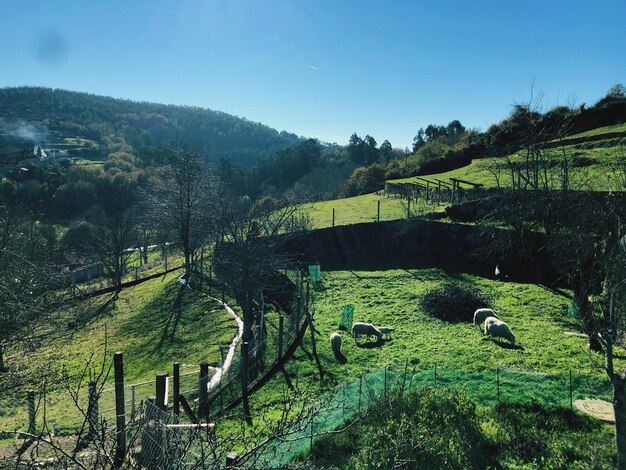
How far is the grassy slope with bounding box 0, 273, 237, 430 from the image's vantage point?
840 inches

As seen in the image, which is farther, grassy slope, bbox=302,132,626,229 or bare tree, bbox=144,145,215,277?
grassy slope, bbox=302,132,626,229

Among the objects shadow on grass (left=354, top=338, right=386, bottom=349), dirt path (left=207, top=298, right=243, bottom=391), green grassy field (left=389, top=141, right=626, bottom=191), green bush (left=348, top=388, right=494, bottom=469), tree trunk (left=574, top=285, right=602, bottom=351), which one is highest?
green grassy field (left=389, top=141, right=626, bottom=191)

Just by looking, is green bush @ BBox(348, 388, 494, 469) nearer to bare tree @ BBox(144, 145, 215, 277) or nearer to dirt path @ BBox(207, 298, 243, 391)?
dirt path @ BBox(207, 298, 243, 391)

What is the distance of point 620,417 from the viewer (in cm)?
942

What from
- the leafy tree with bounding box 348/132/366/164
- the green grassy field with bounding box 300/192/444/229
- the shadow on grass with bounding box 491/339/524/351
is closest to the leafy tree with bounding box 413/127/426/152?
the leafy tree with bounding box 348/132/366/164

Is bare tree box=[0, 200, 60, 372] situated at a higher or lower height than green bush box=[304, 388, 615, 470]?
higher

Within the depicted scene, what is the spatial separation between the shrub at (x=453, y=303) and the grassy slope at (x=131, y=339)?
12.6 meters

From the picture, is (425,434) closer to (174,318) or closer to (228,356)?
(228,356)

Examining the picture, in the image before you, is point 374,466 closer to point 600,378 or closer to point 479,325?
point 600,378

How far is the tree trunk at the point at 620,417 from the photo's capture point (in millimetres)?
9266

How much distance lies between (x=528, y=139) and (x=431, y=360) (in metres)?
17.0

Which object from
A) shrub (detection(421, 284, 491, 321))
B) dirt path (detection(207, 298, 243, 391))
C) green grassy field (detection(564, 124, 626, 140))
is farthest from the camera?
green grassy field (detection(564, 124, 626, 140))

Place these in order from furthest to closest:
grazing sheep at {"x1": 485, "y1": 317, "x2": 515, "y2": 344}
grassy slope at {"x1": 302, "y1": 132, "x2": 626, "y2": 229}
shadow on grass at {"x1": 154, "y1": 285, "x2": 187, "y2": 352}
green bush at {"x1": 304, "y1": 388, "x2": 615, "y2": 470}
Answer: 1. grassy slope at {"x1": 302, "y1": 132, "x2": 626, "y2": 229}
2. shadow on grass at {"x1": 154, "y1": 285, "x2": 187, "y2": 352}
3. grazing sheep at {"x1": 485, "y1": 317, "x2": 515, "y2": 344}
4. green bush at {"x1": 304, "y1": 388, "x2": 615, "y2": 470}

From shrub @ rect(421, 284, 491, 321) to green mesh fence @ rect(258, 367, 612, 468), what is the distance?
9.52m
